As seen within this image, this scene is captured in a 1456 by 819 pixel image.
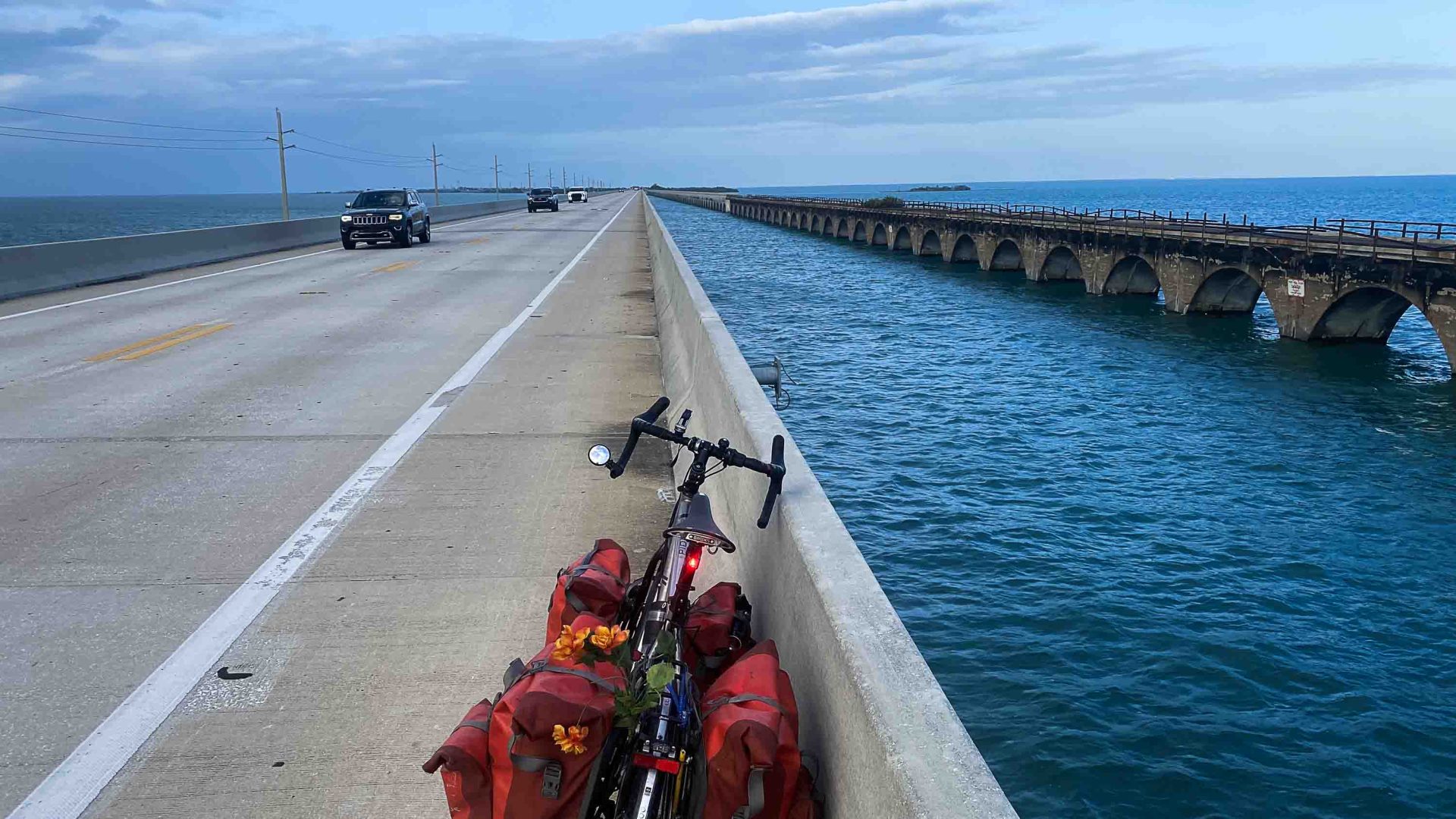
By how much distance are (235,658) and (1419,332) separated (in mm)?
42360

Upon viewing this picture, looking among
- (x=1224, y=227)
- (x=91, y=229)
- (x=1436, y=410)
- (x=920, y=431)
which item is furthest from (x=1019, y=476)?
(x=91, y=229)

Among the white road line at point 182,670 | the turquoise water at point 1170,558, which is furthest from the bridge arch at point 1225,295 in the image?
the white road line at point 182,670

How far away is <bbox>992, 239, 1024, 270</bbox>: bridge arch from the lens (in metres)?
68.3

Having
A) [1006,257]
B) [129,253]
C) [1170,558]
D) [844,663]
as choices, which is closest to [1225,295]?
[1006,257]

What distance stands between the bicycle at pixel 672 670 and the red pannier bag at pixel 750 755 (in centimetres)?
9

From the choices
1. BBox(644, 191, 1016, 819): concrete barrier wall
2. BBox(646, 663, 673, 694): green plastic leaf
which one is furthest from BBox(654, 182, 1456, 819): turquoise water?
BBox(646, 663, 673, 694): green plastic leaf

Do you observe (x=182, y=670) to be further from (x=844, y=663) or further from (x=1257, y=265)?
(x=1257, y=265)

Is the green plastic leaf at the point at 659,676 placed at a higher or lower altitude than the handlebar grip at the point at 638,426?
lower

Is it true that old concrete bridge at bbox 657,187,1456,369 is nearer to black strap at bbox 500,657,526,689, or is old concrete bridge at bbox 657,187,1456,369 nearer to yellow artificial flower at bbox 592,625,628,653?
black strap at bbox 500,657,526,689

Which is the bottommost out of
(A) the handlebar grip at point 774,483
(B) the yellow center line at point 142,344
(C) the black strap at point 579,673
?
(B) the yellow center line at point 142,344

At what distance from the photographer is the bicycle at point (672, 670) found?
3.42 metres

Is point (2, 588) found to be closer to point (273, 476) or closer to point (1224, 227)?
point (273, 476)

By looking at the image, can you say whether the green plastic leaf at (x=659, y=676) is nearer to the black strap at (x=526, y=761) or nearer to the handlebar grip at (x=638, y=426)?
the black strap at (x=526, y=761)

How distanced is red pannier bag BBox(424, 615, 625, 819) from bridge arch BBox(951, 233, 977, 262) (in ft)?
243
